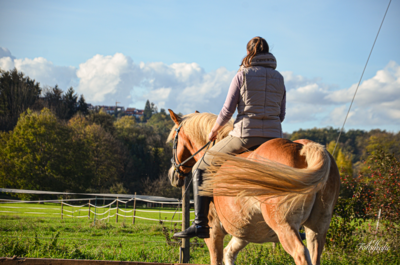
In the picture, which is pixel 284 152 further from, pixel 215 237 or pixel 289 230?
pixel 215 237

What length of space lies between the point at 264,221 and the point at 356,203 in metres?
5.91

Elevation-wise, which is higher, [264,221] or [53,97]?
[53,97]

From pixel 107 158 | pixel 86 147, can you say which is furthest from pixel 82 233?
pixel 107 158

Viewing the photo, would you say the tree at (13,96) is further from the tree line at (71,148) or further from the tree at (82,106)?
the tree at (82,106)

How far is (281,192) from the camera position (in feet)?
7.61

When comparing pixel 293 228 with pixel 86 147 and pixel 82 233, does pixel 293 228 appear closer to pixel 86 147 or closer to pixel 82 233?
pixel 82 233

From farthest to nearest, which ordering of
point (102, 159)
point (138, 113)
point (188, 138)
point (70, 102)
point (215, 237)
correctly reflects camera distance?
point (138, 113) < point (70, 102) < point (102, 159) < point (188, 138) < point (215, 237)

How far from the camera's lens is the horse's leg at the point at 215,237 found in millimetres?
3449

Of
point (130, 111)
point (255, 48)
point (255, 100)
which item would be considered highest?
point (130, 111)

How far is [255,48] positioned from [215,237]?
6.94 feet

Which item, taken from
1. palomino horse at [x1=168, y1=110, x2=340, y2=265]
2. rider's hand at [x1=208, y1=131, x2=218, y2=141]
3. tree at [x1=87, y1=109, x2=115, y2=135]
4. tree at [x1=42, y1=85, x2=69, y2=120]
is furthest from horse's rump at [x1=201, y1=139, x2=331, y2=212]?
tree at [x1=42, y1=85, x2=69, y2=120]

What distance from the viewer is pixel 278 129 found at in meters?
3.13

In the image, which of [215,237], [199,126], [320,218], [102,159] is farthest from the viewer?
[102,159]

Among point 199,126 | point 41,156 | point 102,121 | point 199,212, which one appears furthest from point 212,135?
point 102,121
